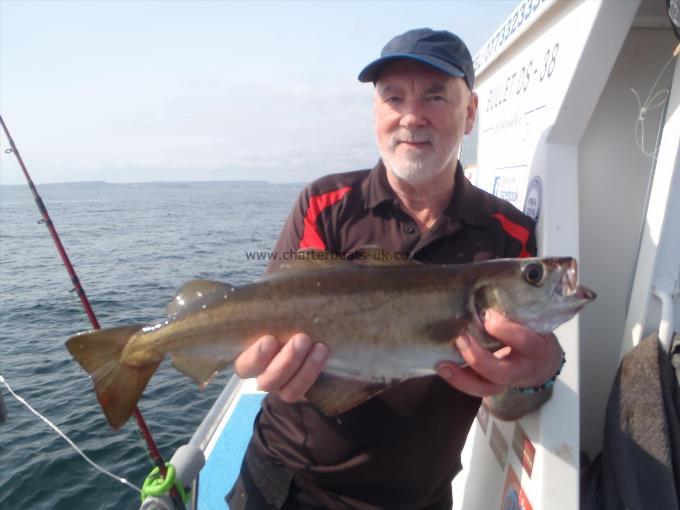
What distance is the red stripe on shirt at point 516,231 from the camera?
3.21 m

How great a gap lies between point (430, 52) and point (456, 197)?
0.98m

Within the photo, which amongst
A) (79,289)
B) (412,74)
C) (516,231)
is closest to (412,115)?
(412,74)

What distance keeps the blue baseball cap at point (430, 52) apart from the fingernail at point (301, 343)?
75.8 inches

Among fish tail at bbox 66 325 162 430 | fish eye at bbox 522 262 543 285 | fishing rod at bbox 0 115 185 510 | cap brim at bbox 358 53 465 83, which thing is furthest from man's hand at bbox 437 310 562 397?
fishing rod at bbox 0 115 185 510

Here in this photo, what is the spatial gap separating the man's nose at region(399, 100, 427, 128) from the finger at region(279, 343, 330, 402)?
5.35 ft

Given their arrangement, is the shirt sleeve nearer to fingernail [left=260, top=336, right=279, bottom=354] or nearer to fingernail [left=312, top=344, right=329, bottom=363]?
fingernail [left=260, top=336, right=279, bottom=354]

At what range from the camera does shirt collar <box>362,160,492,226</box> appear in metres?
3.14

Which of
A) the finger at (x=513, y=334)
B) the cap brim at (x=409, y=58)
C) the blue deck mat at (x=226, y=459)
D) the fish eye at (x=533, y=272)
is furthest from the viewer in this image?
the blue deck mat at (x=226, y=459)

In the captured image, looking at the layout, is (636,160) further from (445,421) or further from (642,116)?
(445,421)

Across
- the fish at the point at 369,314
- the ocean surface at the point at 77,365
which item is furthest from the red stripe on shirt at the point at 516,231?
the ocean surface at the point at 77,365

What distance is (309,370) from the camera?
2.61 meters

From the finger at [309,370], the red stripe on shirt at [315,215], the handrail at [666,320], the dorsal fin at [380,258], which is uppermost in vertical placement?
the red stripe on shirt at [315,215]

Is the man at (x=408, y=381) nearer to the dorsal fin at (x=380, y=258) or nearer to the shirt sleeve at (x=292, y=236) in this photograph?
the shirt sleeve at (x=292, y=236)

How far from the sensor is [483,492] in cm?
400
